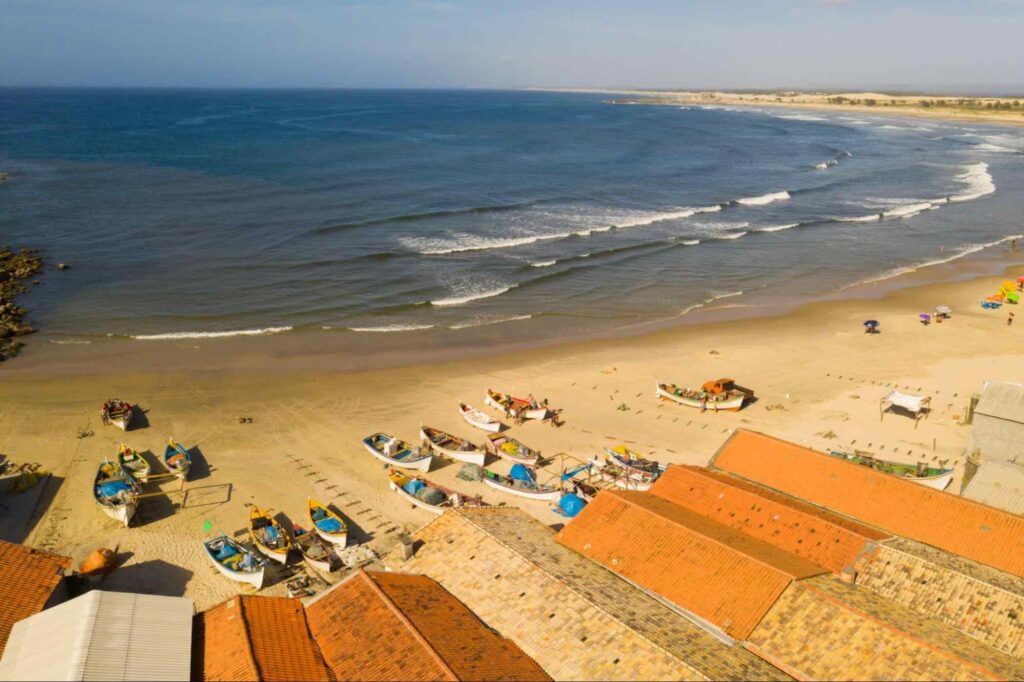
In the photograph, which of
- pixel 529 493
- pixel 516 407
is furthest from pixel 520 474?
pixel 516 407

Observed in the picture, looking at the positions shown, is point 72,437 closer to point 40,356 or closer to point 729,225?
point 40,356

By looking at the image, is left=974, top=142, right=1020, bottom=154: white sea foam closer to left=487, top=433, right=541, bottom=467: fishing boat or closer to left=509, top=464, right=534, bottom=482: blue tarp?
left=487, top=433, right=541, bottom=467: fishing boat

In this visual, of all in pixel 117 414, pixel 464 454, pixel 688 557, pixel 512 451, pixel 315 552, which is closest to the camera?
pixel 688 557

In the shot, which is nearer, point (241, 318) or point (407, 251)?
point (241, 318)

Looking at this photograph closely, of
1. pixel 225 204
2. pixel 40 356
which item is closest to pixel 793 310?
pixel 40 356

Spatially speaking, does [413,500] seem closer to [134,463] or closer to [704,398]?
[134,463]

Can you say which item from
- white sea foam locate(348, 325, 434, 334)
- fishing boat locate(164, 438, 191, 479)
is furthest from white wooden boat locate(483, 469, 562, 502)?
white sea foam locate(348, 325, 434, 334)

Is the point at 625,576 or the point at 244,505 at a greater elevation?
the point at 625,576

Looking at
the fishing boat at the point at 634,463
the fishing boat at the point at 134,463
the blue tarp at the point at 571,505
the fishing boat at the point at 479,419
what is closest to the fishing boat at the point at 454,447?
the fishing boat at the point at 479,419
